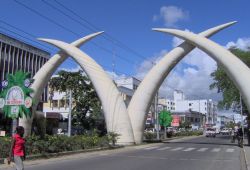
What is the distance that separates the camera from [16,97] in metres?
24.4

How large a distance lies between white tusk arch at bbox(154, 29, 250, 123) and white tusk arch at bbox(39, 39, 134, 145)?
7.27 meters

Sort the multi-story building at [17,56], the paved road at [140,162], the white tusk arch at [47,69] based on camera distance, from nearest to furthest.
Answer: the paved road at [140,162] < the white tusk arch at [47,69] < the multi-story building at [17,56]

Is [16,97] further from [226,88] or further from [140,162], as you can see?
[226,88]

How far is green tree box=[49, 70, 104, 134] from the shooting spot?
186 ft

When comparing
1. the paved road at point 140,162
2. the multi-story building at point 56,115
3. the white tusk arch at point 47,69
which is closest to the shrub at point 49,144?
the paved road at point 140,162

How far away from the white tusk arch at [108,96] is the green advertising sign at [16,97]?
1634 centimetres

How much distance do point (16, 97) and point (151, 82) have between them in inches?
791

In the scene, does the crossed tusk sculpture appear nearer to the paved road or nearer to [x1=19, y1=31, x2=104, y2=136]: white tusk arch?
[x1=19, y1=31, x2=104, y2=136]: white tusk arch

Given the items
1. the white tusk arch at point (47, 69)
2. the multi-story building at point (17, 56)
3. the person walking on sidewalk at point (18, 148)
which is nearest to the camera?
the person walking on sidewalk at point (18, 148)

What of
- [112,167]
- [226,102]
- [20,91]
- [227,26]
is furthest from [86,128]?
[112,167]

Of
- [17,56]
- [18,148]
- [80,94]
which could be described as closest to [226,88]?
[80,94]

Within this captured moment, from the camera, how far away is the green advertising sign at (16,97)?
78.4ft

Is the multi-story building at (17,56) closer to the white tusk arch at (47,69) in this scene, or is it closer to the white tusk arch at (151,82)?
the white tusk arch at (47,69)

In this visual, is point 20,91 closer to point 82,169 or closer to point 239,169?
point 82,169
